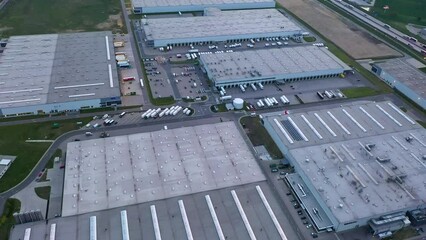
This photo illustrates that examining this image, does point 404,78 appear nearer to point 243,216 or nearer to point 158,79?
point 243,216

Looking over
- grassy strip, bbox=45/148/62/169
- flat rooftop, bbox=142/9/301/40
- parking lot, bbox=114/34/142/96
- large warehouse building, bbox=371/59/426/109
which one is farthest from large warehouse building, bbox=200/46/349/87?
grassy strip, bbox=45/148/62/169

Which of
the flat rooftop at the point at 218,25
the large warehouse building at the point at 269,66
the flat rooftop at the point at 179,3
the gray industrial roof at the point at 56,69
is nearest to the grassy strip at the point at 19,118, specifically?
the gray industrial roof at the point at 56,69

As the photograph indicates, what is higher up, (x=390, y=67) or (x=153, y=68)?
(x=390, y=67)

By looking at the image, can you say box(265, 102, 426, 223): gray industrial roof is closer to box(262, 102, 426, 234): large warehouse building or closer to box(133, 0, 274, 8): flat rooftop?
box(262, 102, 426, 234): large warehouse building

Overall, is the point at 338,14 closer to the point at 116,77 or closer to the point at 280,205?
the point at 116,77

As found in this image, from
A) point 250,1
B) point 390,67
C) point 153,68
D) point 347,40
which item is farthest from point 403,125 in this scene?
point 250,1

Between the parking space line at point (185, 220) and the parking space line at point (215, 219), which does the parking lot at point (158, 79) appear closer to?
the parking space line at point (215, 219)
